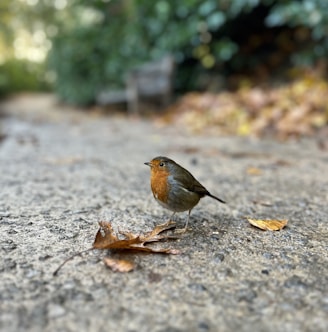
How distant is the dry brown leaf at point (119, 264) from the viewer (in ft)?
4.90

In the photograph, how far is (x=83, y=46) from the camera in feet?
34.8

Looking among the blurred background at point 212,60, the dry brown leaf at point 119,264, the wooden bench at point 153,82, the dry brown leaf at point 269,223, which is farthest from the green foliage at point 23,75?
the dry brown leaf at point 119,264

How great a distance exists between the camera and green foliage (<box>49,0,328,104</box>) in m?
6.78

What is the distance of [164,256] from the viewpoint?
64.9 inches

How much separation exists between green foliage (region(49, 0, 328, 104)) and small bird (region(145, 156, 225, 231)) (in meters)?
4.75

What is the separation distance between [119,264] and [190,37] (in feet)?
22.2

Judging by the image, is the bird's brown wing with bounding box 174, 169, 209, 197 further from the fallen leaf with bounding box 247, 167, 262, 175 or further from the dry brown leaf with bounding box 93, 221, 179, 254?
the fallen leaf with bounding box 247, 167, 262, 175

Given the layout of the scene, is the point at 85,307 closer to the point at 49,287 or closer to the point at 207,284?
the point at 49,287

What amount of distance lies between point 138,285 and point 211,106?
6.33m

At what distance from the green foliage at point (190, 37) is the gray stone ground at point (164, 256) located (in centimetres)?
389

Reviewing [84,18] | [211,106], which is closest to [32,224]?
[211,106]

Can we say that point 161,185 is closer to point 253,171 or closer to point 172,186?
point 172,186

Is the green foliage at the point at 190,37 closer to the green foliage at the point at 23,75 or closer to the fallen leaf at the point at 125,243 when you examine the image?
the fallen leaf at the point at 125,243

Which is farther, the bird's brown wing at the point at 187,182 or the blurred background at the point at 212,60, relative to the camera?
the blurred background at the point at 212,60
